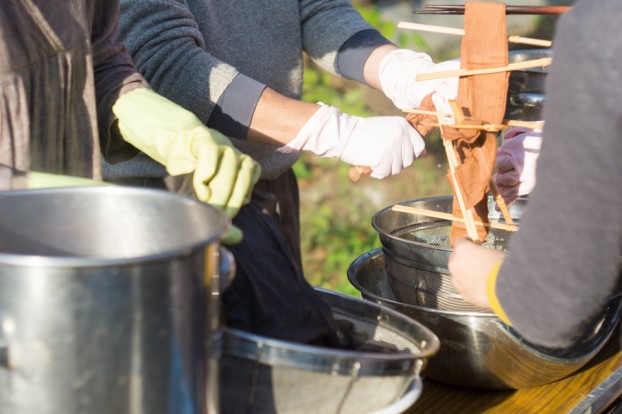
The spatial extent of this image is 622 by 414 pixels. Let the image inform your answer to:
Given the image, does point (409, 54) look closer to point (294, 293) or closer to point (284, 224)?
point (284, 224)

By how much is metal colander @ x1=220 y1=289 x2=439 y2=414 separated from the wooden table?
1.43 ft

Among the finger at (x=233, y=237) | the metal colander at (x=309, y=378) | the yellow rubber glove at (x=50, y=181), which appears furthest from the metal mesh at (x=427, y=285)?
the yellow rubber glove at (x=50, y=181)

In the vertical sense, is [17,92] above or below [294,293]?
above

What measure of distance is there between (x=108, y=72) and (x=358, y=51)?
0.84 metres

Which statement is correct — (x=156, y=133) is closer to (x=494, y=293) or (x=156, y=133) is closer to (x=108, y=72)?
(x=108, y=72)

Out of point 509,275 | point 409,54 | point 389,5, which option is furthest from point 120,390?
point 389,5

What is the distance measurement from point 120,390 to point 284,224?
153cm

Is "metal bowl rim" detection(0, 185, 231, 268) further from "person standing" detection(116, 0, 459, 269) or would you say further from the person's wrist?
the person's wrist

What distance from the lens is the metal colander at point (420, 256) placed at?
5.10ft

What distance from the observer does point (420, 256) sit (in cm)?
156

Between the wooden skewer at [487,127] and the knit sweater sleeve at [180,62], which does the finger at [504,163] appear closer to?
the wooden skewer at [487,127]

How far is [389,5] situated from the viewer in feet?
18.3

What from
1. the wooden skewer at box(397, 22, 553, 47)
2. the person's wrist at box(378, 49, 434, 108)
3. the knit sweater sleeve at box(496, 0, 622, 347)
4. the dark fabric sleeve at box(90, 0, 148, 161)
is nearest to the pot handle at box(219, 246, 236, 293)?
the knit sweater sleeve at box(496, 0, 622, 347)

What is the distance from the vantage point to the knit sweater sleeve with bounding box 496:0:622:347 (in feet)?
2.90
